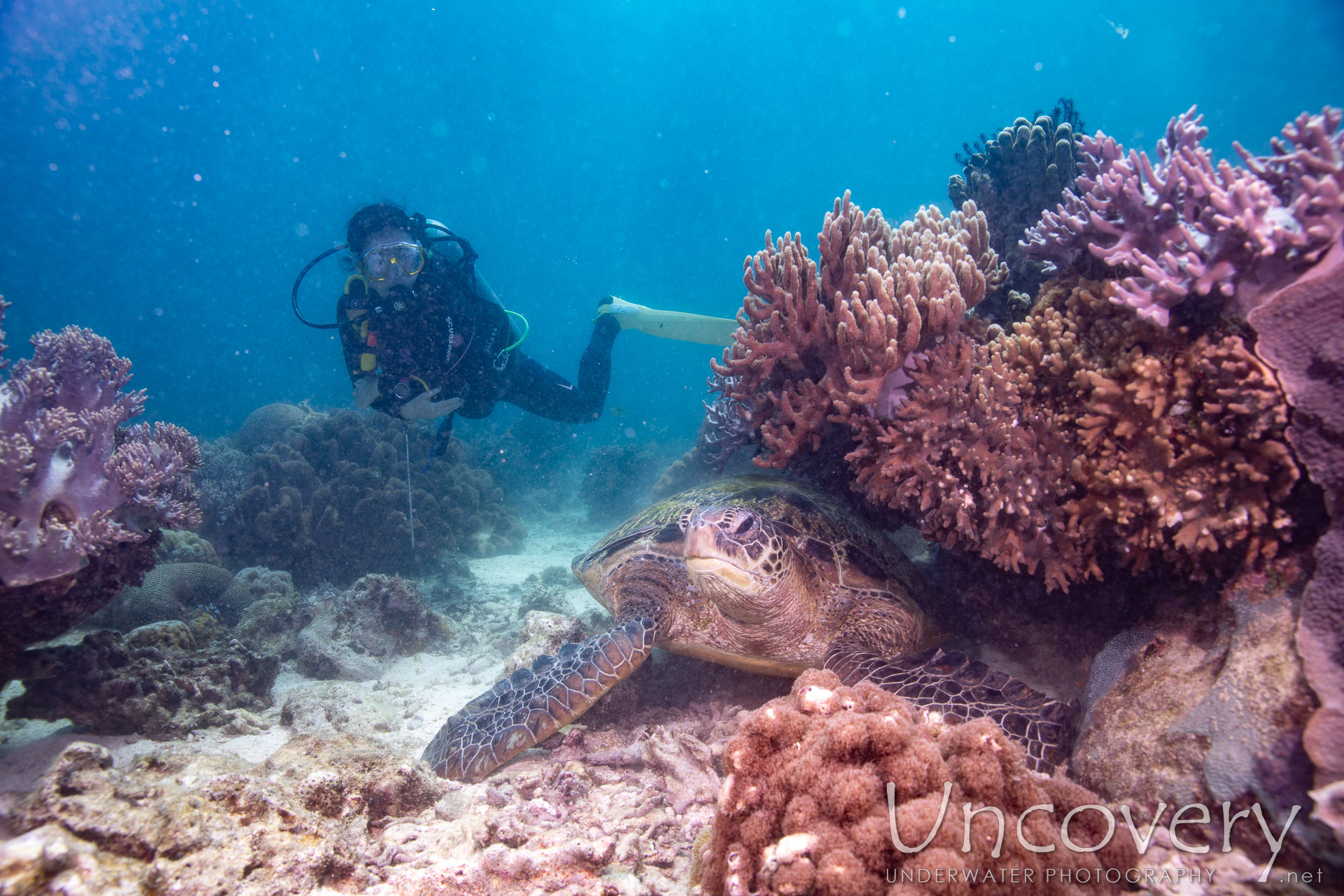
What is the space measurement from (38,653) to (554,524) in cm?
1093

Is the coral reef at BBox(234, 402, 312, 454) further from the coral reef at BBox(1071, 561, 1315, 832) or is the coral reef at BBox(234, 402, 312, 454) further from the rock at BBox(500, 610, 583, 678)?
the coral reef at BBox(1071, 561, 1315, 832)

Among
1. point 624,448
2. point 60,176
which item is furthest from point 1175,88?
point 60,176

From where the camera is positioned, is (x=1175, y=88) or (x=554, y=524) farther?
(x=1175, y=88)

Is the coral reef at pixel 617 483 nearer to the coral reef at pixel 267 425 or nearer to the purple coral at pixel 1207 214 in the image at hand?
the coral reef at pixel 267 425

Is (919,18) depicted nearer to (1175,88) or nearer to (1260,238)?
(1175,88)

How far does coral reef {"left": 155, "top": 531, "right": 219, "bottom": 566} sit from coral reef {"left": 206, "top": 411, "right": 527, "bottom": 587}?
2.00 ft

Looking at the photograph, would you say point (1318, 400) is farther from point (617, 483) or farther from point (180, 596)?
point (617, 483)

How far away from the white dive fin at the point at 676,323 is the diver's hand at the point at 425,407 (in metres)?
3.80

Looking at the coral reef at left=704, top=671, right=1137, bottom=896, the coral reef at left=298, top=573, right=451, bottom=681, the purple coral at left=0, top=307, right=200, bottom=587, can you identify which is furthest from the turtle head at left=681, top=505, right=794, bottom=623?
the coral reef at left=298, top=573, right=451, bottom=681

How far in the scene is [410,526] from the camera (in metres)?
8.29

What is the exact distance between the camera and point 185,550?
22.4 feet

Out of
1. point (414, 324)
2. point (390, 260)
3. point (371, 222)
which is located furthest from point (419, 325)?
point (371, 222)

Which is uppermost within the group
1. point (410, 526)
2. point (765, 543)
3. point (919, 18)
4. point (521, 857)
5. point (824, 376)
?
point (919, 18)

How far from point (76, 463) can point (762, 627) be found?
14.3 ft
